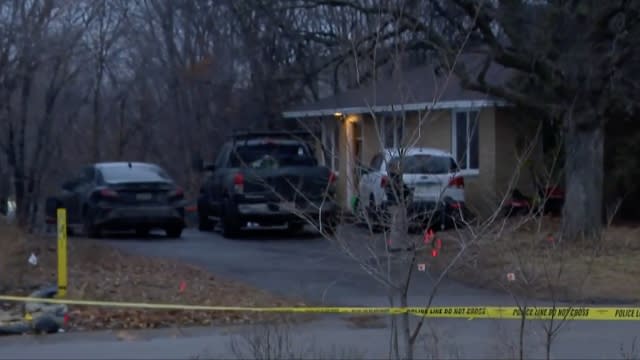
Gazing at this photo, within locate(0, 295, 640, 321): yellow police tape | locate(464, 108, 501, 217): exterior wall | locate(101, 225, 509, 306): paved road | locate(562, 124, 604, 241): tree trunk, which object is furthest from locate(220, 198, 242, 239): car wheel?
locate(0, 295, 640, 321): yellow police tape

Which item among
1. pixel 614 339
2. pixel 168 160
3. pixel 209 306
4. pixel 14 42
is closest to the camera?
pixel 614 339

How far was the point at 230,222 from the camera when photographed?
24.9 meters

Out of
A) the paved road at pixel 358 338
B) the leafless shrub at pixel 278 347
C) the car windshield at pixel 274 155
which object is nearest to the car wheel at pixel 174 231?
the car windshield at pixel 274 155

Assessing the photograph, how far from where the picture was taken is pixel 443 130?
29.7 metres

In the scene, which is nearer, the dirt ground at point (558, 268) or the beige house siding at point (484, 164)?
the dirt ground at point (558, 268)

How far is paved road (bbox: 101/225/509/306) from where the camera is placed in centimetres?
1595

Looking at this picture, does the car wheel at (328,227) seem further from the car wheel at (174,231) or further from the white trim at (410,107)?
the car wheel at (174,231)

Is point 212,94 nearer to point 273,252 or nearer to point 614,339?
point 273,252

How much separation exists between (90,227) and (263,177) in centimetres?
373

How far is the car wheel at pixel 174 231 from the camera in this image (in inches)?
996

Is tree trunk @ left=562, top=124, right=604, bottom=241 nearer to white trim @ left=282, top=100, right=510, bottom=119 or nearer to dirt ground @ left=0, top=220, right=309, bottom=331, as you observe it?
white trim @ left=282, top=100, right=510, bottom=119

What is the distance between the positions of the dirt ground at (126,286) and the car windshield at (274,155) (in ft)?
20.1

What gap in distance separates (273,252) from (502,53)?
16.3ft

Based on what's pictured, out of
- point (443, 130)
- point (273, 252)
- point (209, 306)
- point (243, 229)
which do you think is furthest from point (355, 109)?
point (209, 306)
